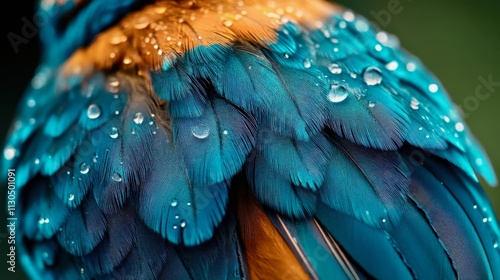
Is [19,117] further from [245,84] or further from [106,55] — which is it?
[245,84]

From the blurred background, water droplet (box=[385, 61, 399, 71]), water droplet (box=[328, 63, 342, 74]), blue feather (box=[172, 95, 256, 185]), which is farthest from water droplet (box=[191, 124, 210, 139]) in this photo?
the blurred background

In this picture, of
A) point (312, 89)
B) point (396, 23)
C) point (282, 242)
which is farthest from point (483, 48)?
point (282, 242)

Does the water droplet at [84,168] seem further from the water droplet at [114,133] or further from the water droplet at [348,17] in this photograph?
the water droplet at [348,17]

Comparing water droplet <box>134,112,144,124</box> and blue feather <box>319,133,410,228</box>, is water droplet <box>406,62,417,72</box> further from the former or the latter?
water droplet <box>134,112,144,124</box>

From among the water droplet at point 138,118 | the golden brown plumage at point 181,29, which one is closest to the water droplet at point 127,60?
the golden brown plumage at point 181,29

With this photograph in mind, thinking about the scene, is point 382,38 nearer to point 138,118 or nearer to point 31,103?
point 138,118

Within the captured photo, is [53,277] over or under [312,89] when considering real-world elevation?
under
